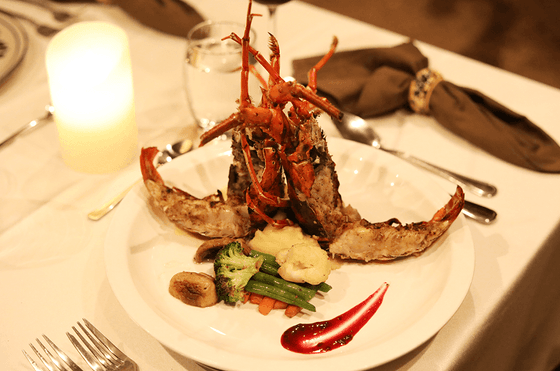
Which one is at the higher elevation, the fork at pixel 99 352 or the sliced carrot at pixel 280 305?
the sliced carrot at pixel 280 305

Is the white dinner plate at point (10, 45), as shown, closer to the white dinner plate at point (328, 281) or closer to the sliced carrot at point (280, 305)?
the white dinner plate at point (328, 281)

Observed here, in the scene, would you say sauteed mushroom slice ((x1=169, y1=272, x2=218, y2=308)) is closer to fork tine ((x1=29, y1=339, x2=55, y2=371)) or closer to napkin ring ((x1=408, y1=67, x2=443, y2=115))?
fork tine ((x1=29, y1=339, x2=55, y2=371))

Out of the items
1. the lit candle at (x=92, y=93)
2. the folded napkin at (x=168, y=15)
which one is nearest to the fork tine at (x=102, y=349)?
the lit candle at (x=92, y=93)

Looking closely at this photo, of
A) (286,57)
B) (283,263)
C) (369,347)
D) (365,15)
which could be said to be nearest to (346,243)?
(283,263)

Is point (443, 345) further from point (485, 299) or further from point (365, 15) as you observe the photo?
point (365, 15)

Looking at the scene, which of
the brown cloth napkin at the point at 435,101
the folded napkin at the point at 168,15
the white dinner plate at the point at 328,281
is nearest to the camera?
the white dinner plate at the point at 328,281

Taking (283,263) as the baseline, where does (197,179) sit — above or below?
below

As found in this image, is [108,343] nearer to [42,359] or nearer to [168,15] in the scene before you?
[42,359]
